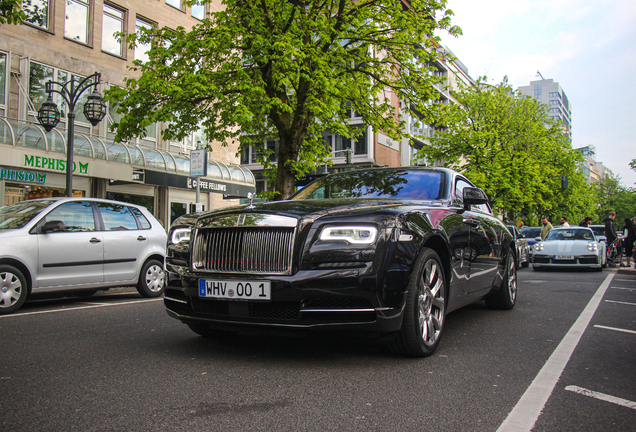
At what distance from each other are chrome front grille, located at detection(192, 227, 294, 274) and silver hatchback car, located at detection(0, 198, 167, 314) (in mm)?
4037

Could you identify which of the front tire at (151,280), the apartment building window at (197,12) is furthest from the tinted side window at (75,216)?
the apartment building window at (197,12)

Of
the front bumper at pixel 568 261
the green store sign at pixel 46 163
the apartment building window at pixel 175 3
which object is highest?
the apartment building window at pixel 175 3

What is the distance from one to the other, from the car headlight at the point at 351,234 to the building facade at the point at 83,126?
14.3 m

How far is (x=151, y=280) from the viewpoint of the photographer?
9.08 m

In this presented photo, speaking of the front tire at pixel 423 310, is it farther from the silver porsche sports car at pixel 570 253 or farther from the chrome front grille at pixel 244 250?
the silver porsche sports car at pixel 570 253

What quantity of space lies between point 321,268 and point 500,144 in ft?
122

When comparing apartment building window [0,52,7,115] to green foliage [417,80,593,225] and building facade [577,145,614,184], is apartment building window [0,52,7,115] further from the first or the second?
building facade [577,145,614,184]

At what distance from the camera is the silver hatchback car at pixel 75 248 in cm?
703

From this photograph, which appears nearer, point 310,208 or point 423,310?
point 310,208

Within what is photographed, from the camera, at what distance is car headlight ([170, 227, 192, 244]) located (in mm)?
4522

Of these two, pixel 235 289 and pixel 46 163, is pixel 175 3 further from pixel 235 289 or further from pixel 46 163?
pixel 235 289

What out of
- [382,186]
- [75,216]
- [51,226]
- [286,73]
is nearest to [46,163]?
[286,73]

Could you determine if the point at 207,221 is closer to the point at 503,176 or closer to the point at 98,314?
the point at 98,314

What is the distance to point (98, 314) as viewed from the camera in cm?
655
